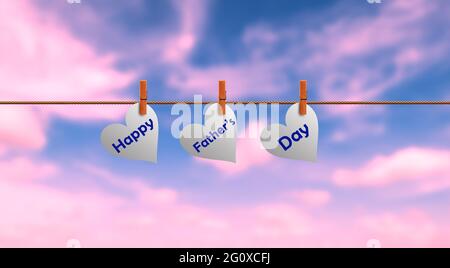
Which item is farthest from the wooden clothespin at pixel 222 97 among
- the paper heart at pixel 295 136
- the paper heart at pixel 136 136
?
the paper heart at pixel 136 136

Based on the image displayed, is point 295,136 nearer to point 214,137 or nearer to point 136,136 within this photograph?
point 214,137

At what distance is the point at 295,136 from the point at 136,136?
60.8 inches

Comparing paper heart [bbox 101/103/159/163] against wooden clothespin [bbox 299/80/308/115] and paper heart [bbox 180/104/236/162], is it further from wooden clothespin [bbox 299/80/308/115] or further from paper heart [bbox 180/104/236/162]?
wooden clothespin [bbox 299/80/308/115]

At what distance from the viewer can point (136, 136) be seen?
15.0 ft

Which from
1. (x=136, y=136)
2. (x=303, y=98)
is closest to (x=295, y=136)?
(x=303, y=98)

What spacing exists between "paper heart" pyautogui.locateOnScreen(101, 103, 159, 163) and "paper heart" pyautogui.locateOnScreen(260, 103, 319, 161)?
3.59ft

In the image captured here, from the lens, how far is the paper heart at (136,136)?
452cm

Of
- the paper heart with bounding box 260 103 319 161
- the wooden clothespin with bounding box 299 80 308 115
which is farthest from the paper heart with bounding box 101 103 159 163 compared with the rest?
the wooden clothespin with bounding box 299 80 308 115

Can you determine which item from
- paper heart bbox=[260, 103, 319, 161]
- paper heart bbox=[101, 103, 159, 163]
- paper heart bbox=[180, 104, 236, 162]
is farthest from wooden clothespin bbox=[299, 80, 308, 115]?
paper heart bbox=[101, 103, 159, 163]

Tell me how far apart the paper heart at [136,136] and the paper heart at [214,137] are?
1.17 feet

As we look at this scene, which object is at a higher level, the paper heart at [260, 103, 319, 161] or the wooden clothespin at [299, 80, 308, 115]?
the wooden clothespin at [299, 80, 308, 115]

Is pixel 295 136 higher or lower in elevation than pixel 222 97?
lower

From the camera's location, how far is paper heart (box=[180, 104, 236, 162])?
4461mm
